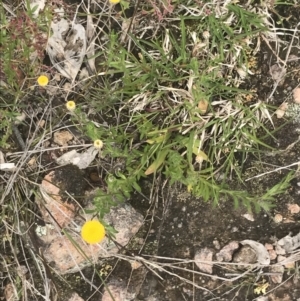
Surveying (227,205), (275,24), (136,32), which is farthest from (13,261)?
(275,24)

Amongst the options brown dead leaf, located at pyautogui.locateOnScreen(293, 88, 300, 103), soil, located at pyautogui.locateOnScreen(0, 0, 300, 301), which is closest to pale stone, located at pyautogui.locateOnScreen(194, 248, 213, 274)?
soil, located at pyautogui.locateOnScreen(0, 0, 300, 301)

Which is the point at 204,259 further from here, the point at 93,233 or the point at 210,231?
the point at 93,233

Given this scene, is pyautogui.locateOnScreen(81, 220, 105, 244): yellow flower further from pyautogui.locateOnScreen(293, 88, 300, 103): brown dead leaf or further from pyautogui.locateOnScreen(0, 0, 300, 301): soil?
pyautogui.locateOnScreen(293, 88, 300, 103): brown dead leaf

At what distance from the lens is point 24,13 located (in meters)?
2.22

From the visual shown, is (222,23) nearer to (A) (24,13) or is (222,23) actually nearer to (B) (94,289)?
(A) (24,13)

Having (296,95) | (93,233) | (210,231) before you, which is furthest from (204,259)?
(296,95)

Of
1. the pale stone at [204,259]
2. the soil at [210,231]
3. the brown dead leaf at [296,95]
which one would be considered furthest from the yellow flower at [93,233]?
the brown dead leaf at [296,95]

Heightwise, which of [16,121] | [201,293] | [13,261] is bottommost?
[201,293]

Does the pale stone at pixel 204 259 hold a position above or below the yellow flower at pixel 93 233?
below

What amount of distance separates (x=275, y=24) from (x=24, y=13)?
3.97 ft

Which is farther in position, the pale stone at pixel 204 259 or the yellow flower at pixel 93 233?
the pale stone at pixel 204 259

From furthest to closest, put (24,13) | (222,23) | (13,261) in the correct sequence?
1. (13,261)
2. (222,23)
3. (24,13)

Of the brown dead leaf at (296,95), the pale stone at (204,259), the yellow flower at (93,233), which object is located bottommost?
the pale stone at (204,259)

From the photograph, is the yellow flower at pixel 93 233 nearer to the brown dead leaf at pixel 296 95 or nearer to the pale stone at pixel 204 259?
the pale stone at pixel 204 259
